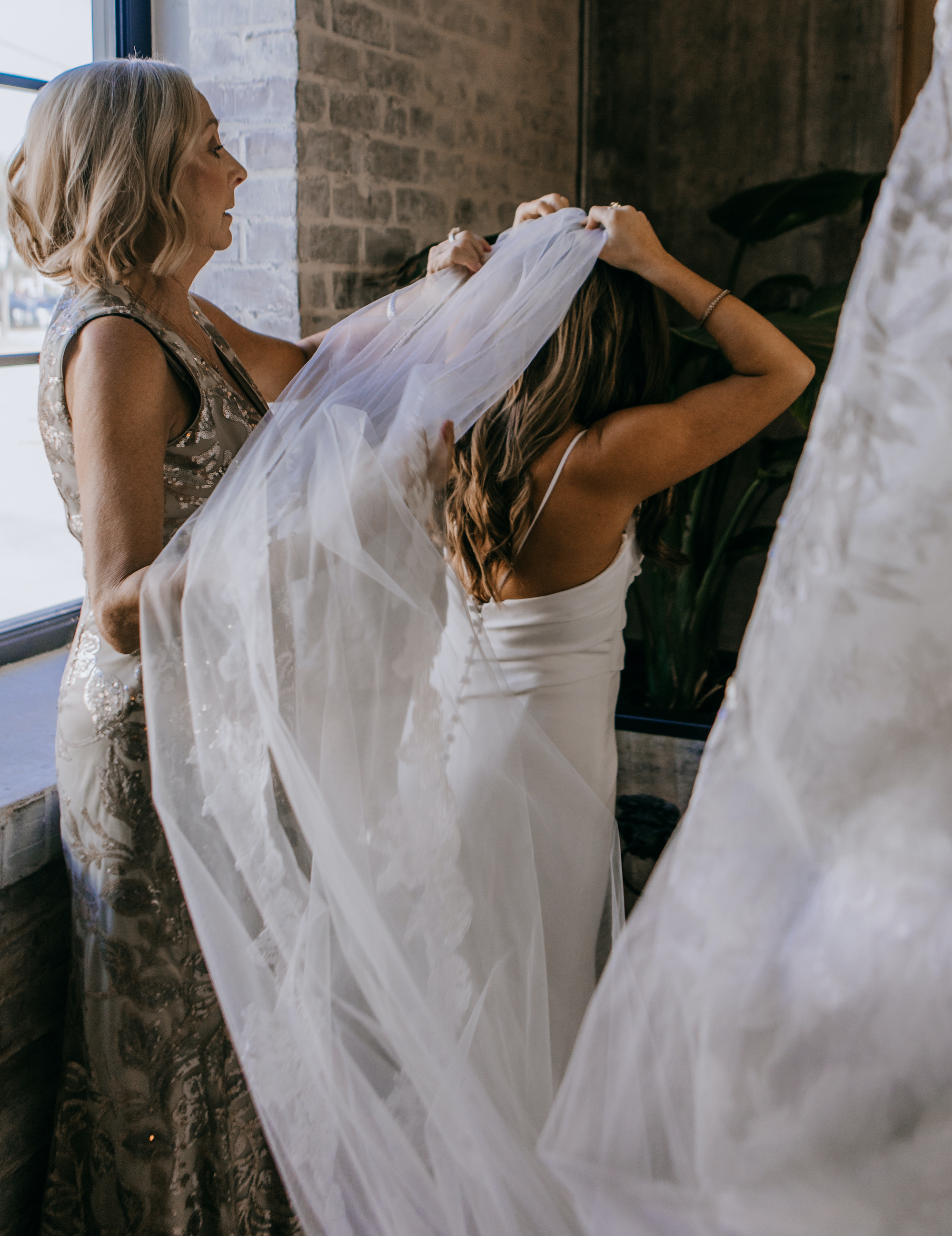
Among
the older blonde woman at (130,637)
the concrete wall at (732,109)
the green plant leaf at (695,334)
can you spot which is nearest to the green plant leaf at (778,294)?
the concrete wall at (732,109)

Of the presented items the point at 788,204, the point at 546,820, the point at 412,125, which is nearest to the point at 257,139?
the point at 412,125

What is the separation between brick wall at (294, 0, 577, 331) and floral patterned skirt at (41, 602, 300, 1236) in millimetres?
1384

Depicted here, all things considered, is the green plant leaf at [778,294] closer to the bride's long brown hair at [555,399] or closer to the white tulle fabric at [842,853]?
the bride's long brown hair at [555,399]

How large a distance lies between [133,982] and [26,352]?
143cm

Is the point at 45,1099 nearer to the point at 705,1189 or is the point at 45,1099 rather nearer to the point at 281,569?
the point at 281,569

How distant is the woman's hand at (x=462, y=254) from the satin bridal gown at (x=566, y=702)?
33 centimetres

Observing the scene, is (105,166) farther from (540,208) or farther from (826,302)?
(826,302)

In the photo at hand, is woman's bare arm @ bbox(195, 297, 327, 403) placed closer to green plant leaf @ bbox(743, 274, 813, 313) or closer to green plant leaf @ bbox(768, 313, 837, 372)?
green plant leaf @ bbox(768, 313, 837, 372)

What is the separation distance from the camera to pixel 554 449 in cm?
153

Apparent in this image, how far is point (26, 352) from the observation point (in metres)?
2.19

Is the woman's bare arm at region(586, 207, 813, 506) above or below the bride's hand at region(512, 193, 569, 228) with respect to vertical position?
below

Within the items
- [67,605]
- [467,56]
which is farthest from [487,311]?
[467,56]

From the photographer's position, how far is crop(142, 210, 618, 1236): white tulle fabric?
1148 millimetres

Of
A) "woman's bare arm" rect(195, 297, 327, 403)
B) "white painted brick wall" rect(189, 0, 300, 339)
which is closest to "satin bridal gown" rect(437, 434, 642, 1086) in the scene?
"woman's bare arm" rect(195, 297, 327, 403)
